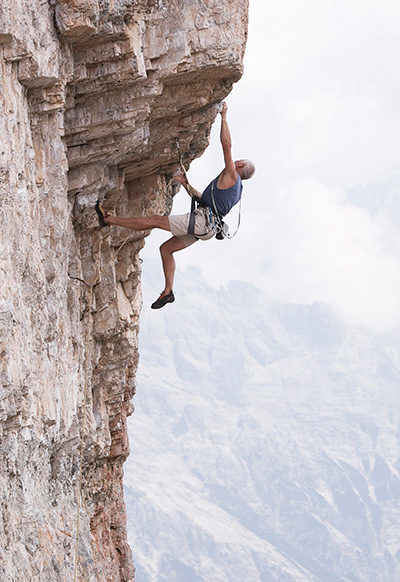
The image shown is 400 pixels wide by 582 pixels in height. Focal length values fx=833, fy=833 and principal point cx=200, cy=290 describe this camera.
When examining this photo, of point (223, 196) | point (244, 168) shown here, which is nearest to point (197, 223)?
point (223, 196)

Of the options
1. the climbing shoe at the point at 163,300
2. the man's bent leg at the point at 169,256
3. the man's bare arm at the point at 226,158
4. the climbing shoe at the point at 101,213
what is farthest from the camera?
the climbing shoe at the point at 163,300

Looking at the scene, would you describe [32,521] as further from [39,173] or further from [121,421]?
[121,421]

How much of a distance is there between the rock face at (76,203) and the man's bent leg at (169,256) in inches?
35.4

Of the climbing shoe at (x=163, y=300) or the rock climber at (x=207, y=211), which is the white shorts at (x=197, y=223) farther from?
the climbing shoe at (x=163, y=300)

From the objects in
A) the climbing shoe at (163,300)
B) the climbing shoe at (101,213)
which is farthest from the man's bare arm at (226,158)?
the climbing shoe at (163,300)

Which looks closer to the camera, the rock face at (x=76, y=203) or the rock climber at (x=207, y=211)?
the rock face at (x=76, y=203)

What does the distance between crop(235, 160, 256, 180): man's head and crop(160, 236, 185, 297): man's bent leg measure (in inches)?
56.3

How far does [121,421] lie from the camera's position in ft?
52.0

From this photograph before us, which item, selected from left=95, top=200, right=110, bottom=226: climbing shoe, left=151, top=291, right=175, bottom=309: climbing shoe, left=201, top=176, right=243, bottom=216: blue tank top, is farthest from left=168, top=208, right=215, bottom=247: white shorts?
left=151, top=291, right=175, bottom=309: climbing shoe

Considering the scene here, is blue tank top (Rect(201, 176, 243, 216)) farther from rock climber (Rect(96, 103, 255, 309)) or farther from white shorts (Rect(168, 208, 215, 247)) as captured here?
white shorts (Rect(168, 208, 215, 247))

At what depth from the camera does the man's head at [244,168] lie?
41.8ft

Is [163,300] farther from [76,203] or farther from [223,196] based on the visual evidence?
[76,203]

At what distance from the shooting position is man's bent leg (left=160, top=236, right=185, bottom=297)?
13.2m

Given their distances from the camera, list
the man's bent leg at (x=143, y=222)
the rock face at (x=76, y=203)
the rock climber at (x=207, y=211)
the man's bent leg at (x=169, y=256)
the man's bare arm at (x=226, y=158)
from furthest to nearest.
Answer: the man's bent leg at (x=169, y=256) → the man's bent leg at (x=143, y=222) → the rock climber at (x=207, y=211) → the man's bare arm at (x=226, y=158) → the rock face at (x=76, y=203)
